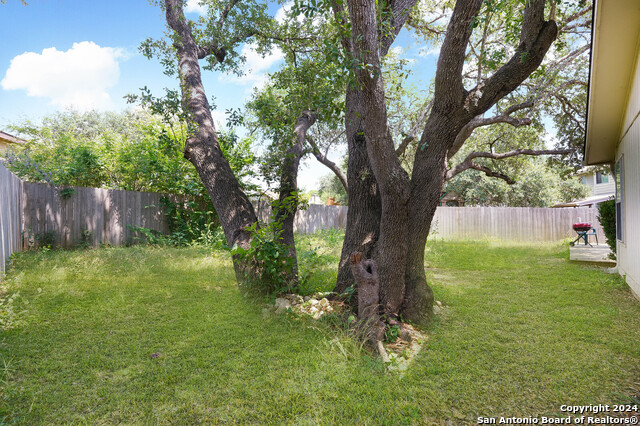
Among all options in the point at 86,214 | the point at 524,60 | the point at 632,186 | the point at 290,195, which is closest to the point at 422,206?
the point at 290,195

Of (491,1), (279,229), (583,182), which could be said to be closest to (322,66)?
(491,1)

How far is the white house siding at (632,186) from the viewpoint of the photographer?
466 cm

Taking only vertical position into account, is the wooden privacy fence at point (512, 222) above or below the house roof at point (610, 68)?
below

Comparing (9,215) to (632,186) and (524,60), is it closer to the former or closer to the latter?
(524,60)

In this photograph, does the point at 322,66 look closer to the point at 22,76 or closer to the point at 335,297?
the point at 335,297

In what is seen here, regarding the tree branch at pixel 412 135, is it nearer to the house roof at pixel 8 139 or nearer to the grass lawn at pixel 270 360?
the grass lawn at pixel 270 360

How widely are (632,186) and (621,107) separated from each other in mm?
1351

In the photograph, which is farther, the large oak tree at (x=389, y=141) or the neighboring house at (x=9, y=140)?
the neighboring house at (x=9, y=140)

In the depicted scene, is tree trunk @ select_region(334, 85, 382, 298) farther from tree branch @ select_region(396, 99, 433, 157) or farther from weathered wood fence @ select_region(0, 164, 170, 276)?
weathered wood fence @ select_region(0, 164, 170, 276)

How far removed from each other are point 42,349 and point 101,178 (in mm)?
7880

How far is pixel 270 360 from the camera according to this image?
2.84 meters

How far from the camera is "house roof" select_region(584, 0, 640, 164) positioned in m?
3.75

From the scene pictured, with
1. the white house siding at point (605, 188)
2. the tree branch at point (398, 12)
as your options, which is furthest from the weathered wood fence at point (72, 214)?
the white house siding at point (605, 188)

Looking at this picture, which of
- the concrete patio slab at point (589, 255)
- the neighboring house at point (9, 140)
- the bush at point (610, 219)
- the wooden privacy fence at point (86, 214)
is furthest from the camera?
the neighboring house at point (9, 140)
